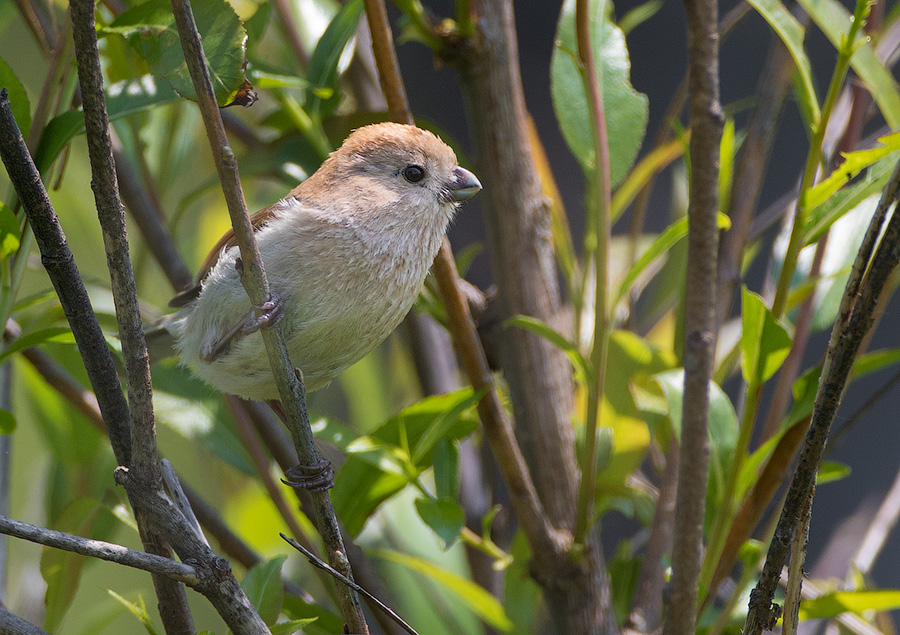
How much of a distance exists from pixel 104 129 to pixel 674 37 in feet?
8.38

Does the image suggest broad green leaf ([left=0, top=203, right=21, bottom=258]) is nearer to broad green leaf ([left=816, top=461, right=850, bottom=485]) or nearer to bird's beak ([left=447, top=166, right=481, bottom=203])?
bird's beak ([left=447, top=166, right=481, bottom=203])

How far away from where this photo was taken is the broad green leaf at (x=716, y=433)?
3.39 ft

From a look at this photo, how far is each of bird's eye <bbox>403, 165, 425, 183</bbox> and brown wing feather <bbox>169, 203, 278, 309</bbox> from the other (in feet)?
0.63

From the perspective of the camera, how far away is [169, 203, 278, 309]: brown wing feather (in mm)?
1201

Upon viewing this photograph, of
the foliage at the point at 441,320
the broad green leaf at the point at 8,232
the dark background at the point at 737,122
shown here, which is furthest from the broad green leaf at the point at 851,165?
the dark background at the point at 737,122

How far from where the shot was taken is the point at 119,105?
103 centimetres

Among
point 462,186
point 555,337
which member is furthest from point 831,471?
point 462,186

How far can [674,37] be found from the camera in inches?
112

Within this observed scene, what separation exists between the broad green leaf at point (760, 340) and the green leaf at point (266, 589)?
57cm

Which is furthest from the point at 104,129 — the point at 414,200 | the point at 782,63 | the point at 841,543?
the point at 841,543

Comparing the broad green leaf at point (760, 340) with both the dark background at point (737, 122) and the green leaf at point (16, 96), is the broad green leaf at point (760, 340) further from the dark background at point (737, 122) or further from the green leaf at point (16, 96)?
the dark background at point (737, 122)

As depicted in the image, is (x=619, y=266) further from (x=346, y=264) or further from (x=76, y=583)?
(x=76, y=583)

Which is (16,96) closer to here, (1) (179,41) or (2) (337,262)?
(1) (179,41)

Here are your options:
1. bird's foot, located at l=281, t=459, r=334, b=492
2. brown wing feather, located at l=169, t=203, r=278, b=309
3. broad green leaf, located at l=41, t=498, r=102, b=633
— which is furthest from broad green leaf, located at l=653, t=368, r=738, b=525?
broad green leaf, located at l=41, t=498, r=102, b=633
